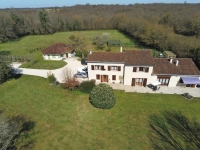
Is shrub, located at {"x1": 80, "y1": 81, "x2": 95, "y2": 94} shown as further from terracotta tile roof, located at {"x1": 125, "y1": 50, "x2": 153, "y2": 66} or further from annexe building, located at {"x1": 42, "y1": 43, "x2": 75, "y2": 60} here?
annexe building, located at {"x1": 42, "y1": 43, "x2": 75, "y2": 60}

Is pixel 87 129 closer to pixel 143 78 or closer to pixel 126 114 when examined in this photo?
pixel 126 114

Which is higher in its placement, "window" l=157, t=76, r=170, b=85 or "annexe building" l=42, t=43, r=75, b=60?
"annexe building" l=42, t=43, r=75, b=60

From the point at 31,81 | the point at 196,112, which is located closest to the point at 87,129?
the point at 196,112

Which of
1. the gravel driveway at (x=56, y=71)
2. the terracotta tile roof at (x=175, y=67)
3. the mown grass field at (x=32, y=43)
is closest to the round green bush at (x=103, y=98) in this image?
the terracotta tile roof at (x=175, y=67)

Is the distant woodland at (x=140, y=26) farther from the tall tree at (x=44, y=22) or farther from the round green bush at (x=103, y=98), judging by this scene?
the round green bush at (x=103, y=98)

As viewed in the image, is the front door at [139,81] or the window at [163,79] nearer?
the window at [163,79]

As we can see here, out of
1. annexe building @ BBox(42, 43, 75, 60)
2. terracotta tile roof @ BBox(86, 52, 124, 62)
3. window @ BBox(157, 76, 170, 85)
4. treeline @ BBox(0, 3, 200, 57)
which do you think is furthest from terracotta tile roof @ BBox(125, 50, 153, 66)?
annexe building @ BBox(42, 43, 75, 60)

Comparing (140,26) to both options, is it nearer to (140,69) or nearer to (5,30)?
(140,69)
